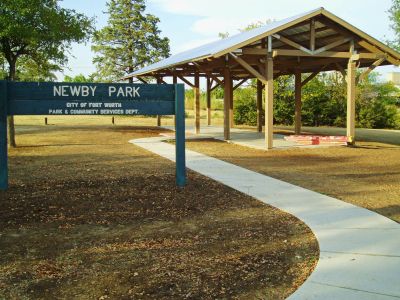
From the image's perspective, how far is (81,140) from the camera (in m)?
18.2

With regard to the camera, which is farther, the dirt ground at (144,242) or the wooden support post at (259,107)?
the wooden support post at (259,107)

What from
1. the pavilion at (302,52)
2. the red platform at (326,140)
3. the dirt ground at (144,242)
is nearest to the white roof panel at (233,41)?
the pavilion at (302,52)

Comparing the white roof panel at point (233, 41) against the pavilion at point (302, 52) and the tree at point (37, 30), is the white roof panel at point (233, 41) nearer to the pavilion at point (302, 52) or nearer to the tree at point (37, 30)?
the pavilion at point (302, 52)

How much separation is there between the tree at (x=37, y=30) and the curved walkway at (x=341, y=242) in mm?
9210

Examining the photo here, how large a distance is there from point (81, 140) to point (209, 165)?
29.2ft

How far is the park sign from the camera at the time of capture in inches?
304

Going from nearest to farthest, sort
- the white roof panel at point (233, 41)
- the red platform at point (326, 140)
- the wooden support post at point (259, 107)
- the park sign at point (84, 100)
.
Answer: the park sign at point (84, 100) → the white roof panel at point (233, 41) → the red platform at point (326, 140) → the wooden support post at point (259, 107)

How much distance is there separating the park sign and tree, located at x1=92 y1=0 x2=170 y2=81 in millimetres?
33676

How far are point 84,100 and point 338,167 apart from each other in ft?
22.1

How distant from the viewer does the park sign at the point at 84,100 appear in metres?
7.71

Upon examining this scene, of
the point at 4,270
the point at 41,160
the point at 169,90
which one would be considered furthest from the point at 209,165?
the point at 4,270

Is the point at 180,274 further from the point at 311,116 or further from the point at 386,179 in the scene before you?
the point at 311,116

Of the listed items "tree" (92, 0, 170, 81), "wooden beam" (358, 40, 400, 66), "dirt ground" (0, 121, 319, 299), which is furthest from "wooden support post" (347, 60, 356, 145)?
"tree" (92, 0, 170, 81)

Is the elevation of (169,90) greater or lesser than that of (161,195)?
greater
